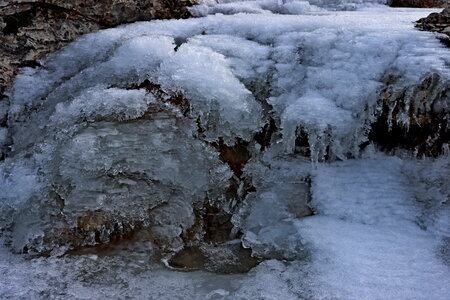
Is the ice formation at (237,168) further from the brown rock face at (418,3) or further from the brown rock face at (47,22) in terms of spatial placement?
the brown rock face at (418,3)

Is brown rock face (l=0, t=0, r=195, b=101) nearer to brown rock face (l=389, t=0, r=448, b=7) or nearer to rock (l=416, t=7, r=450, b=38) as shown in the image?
rock (l=416, t=7, r=450, b=38)

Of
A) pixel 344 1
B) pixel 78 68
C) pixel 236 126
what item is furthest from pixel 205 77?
pixel 344 1

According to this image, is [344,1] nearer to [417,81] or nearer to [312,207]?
[417,81]

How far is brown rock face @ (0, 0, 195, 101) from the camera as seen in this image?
455 centimetres

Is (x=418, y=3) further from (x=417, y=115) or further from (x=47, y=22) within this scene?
(x=47, y=22)

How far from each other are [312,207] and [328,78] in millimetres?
1188

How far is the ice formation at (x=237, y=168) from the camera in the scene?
302cm

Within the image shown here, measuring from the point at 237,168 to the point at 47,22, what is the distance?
105 inches

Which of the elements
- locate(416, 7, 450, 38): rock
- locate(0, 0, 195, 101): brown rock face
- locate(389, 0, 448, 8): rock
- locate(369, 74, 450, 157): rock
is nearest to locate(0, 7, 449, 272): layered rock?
locate(369, 74, 450, 157): rock

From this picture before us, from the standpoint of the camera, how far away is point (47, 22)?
15.6 ft

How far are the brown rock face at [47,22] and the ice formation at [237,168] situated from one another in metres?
0.26

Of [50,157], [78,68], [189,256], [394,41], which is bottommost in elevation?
[189,256]

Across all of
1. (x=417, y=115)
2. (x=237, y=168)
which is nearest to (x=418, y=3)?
(x=417, y=115)

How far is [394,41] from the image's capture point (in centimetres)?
409
